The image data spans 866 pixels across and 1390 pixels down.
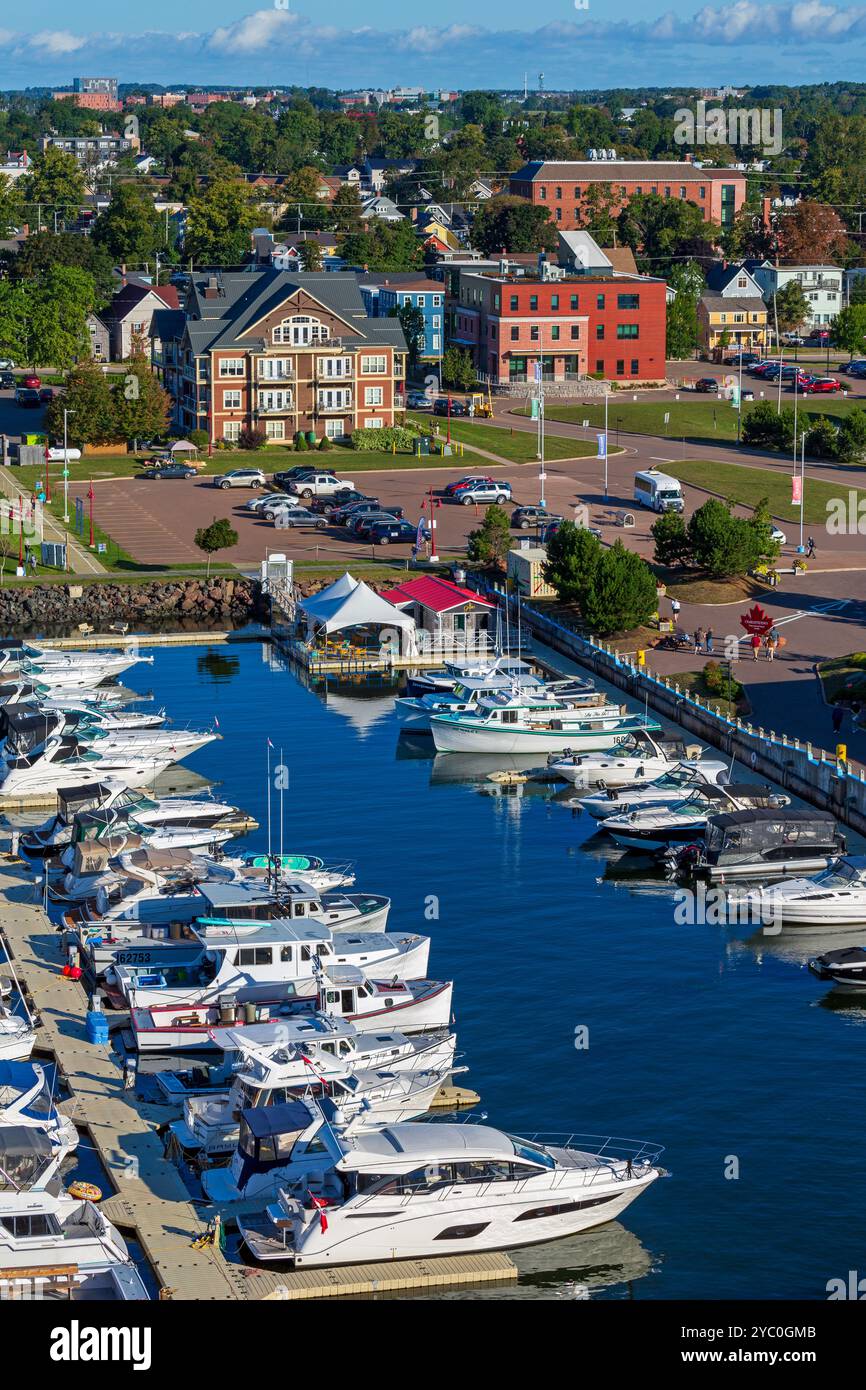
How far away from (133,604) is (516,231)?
97.4 metres

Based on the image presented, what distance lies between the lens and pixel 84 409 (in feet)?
352

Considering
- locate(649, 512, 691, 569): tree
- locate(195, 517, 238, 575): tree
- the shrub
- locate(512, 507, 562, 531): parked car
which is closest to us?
locate(649, 512, 691, 569): tree

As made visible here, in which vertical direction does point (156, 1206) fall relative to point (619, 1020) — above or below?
below

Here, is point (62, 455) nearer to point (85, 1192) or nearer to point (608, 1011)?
point (608, 1011)

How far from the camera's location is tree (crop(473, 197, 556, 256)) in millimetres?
168750

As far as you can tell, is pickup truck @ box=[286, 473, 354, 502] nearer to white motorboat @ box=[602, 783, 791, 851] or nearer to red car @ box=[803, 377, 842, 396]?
red car @ box=[803, 377, 842, 396]

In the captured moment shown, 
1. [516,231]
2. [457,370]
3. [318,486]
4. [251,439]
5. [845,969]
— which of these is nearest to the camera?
[845,969]

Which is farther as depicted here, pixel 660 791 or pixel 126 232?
pixel 126 232

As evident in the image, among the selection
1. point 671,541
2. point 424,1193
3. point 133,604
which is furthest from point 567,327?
point 424,1193

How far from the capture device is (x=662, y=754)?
188 ft

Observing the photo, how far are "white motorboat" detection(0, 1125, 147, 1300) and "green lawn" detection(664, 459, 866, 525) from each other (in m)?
66.9

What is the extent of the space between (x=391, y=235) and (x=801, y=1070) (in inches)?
5388

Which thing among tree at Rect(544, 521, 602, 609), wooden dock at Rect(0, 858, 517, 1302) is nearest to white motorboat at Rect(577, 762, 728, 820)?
wooden dock at Rect(0, 858, 517, 1302)
